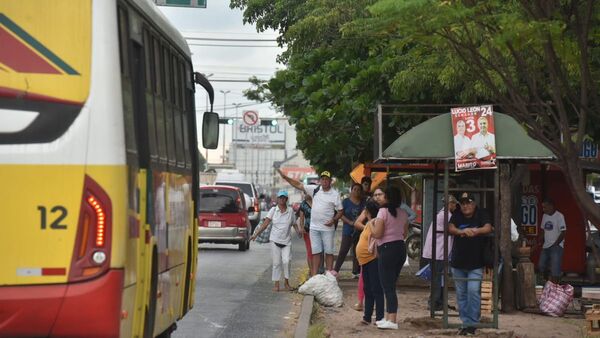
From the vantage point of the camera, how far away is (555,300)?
16078 millimetres

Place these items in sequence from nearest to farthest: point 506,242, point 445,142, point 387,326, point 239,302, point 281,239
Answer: point 445,142
point 387,326
point 506,242
point 239,302
point 281,239

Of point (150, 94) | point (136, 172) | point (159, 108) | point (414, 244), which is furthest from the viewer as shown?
point (414, 244)

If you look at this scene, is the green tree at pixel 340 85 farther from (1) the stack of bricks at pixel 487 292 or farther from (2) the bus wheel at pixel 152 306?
(2) the bus wheel at pixel 152 306

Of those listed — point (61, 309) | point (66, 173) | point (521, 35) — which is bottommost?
point (61, 309)

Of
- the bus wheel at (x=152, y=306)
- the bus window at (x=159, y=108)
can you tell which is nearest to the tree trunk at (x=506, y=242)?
the bus window at (x=159, y=108)

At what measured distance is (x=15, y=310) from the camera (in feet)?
21.8

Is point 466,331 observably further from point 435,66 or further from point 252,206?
point 252,206

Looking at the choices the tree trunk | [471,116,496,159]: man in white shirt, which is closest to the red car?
the tree trunk

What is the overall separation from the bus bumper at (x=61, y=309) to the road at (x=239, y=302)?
6.65m

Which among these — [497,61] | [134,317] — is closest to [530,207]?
[497,61]

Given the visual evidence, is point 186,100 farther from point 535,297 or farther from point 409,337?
point 535,297

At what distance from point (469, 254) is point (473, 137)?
134 centimetres

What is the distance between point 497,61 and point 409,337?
397cm

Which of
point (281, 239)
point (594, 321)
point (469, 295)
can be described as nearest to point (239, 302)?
point (281, 239)
